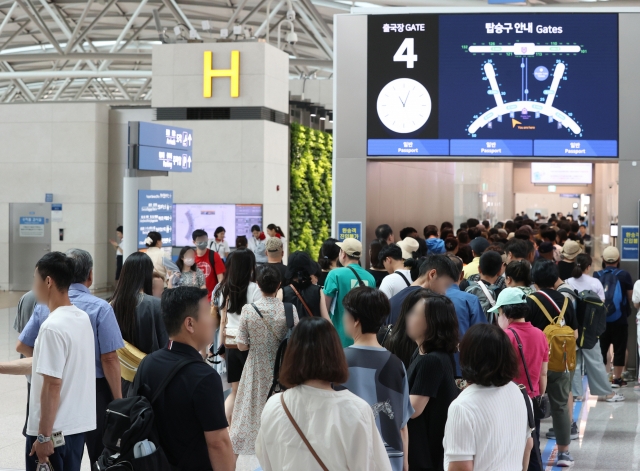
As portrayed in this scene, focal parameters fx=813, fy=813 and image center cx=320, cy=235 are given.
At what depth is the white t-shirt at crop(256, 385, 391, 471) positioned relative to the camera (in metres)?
2.41

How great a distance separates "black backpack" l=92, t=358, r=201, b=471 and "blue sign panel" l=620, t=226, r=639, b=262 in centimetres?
751

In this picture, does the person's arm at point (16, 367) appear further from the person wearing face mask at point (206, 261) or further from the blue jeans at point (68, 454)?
the person wearing face mask at point (206, 261)

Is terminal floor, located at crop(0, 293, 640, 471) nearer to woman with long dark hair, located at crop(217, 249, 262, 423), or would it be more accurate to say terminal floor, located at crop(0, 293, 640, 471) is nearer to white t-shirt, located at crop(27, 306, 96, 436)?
woman with long dark hair, located at crop(217, 249, 262, 423)

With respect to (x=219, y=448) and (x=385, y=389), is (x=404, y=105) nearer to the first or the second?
(x=385, y=389)

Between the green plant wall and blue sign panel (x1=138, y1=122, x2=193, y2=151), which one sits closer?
blue sign panel (x1=138, y1=122, x2=193, y2=151)

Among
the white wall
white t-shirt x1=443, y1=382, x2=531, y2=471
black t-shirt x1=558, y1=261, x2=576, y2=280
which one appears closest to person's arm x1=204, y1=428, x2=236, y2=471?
white t-shirt x1=443, y1=382, x2=531, y2=471

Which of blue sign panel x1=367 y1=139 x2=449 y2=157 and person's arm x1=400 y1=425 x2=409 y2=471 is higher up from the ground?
blue sign panel x1=367 y1=139 x2=449 y2=157

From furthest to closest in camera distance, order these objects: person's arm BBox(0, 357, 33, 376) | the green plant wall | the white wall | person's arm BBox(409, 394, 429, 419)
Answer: the green plant wall < the white wall < person's arm BBox(0, 357, 33, 376) < person's arm BBox(409, 394, 429, 419)

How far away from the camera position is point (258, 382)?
5.06 metres

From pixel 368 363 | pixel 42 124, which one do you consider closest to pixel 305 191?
pixel 42 124

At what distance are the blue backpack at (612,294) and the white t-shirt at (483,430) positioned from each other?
574 cm

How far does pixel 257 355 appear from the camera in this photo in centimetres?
506

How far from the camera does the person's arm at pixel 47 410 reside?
11.3 feet

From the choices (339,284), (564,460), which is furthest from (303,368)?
(564,460)
